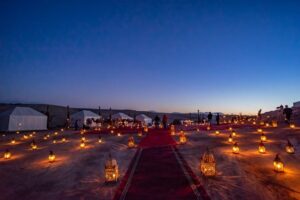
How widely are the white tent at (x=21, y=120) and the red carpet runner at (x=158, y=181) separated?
99.9 ft

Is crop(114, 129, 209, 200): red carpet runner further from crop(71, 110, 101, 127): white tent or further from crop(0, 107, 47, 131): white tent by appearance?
crop(71, 110, 101, 127): white tent

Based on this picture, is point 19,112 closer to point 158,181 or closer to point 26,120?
point 26,120

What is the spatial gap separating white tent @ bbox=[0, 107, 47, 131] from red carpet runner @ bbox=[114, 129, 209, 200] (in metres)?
30.4

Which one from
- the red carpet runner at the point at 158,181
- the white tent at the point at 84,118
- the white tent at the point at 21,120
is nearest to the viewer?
the red carpet runner at the point at 158,181

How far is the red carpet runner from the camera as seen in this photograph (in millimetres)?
6827

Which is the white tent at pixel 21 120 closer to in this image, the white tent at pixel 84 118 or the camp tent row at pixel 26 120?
the camp tent row at pixel 26 120

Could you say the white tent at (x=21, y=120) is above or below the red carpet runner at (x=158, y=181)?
above

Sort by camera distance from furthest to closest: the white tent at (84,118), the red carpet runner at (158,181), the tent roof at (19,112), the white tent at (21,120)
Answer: the white tent at (84,118), the tent roof at (19,112), the white tent at (21,120), the red carpet runner at (158,181)

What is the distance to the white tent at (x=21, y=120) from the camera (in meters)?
33.8

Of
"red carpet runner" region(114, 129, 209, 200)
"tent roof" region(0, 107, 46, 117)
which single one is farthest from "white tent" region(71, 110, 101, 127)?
"red carpet runner" region(114, 129, 209, 200)

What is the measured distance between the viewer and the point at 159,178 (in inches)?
334

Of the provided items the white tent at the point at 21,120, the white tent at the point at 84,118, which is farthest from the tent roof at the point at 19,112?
the white tent at the point at 84,118

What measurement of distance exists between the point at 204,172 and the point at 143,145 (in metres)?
8.07

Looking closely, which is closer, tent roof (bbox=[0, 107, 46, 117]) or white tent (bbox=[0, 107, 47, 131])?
white tent (bbox=[0, 107, 47, 131])
